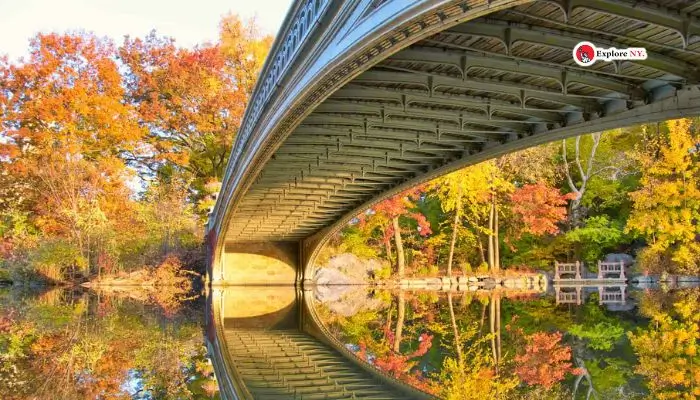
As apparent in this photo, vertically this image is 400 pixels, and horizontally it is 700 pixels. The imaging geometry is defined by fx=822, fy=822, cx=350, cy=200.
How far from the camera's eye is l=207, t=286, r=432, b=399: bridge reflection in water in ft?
29.9

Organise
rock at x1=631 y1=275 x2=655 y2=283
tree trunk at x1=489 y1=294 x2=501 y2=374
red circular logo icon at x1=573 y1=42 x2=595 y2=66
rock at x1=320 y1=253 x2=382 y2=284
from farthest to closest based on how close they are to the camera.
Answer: rock at x1=320 y1=253 x2=382 y2=284 < rock at x1=631 y1=275 x2=655 y2=283 < tree trunk at x1=489 y1=294 x2=501 y2=374 < red circular logo icon at x1=573 y1=42 x2=595 y2=66

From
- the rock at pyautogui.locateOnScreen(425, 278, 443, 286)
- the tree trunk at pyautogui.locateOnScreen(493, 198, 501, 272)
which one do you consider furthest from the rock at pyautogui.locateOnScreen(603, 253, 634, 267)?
the rock at pyautogui.locateOnScreen(425, 278, 443, 286)

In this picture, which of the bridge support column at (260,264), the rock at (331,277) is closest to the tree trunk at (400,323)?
the rock at (331,277)

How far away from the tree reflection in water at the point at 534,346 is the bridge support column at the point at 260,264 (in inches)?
409

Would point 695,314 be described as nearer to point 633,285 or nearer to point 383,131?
point 383,131

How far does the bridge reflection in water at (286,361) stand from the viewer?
9.11m

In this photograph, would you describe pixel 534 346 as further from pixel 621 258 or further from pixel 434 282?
pixel 621 258

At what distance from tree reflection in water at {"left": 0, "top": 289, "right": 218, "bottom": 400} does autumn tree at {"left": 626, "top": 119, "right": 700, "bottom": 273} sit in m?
18.7

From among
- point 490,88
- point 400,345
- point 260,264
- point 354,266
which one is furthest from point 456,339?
point 260,264

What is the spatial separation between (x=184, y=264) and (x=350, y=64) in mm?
23947

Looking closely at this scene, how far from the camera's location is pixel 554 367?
980 centimetres

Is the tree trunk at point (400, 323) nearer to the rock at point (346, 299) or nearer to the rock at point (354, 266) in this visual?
the rock at point (346, 299)

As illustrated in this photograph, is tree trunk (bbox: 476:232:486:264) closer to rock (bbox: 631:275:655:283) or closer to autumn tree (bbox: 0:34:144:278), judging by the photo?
rock (bbox: 631:275:655:283)

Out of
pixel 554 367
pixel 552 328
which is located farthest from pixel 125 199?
pixel 554 367
